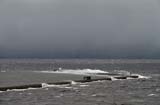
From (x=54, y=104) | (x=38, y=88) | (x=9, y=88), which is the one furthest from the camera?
(x=38, y=88)

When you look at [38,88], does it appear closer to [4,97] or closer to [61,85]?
[61,85]

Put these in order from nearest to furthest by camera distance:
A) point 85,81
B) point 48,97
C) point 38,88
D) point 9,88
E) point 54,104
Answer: point 54,104 < point 48,97 < point 9,88 < point 38,88 < point 85,81

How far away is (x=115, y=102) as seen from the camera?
56438 millimetres

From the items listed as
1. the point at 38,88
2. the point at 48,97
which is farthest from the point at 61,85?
the point at 48,97

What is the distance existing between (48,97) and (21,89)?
47.2 ft

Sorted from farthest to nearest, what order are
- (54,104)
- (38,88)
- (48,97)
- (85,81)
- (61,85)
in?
(85,81) → (61,85) → (38,88) → (48,97) → (54,104)

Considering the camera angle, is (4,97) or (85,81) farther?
(85,81)

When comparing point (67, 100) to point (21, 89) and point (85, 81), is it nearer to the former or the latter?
→ point (21, 89)

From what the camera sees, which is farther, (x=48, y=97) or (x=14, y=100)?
(x=48, y=97)

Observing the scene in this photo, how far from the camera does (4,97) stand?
203 feet

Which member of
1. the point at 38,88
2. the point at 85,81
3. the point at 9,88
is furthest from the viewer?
the point at 85,81

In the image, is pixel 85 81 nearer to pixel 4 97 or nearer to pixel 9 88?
pixel 9 88

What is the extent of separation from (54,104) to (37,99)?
6546mm

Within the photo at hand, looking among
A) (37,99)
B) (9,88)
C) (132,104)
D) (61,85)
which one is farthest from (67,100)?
(61,85)
